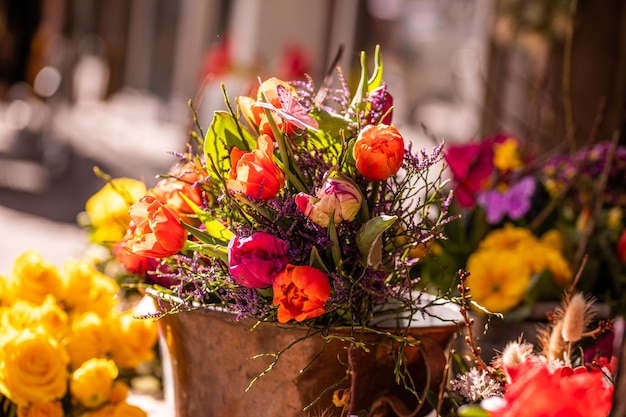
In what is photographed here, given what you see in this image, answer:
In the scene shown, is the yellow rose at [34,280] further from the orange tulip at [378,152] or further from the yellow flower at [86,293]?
the orange tulip at [378,152]

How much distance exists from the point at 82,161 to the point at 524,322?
7.37m

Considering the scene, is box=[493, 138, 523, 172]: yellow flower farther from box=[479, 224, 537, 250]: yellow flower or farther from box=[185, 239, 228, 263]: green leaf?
box=[185, 239, 228, 263]: green leaf

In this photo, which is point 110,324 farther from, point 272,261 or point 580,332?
point 580,332

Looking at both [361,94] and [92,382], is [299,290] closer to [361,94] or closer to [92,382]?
[361,94]

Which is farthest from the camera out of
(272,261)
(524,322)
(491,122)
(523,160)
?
(491,122)

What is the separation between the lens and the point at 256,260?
73cm

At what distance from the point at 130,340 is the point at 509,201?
65 cm

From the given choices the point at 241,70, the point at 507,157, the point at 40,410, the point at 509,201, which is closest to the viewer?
the point at 40,410

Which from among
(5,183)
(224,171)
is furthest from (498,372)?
(5,183)

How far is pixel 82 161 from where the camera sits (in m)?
8.15

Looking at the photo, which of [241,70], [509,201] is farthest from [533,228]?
[241,70]

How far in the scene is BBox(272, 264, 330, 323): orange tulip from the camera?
720mm

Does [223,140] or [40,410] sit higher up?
[223,140]

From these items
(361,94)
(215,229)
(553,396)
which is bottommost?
(553,396)
